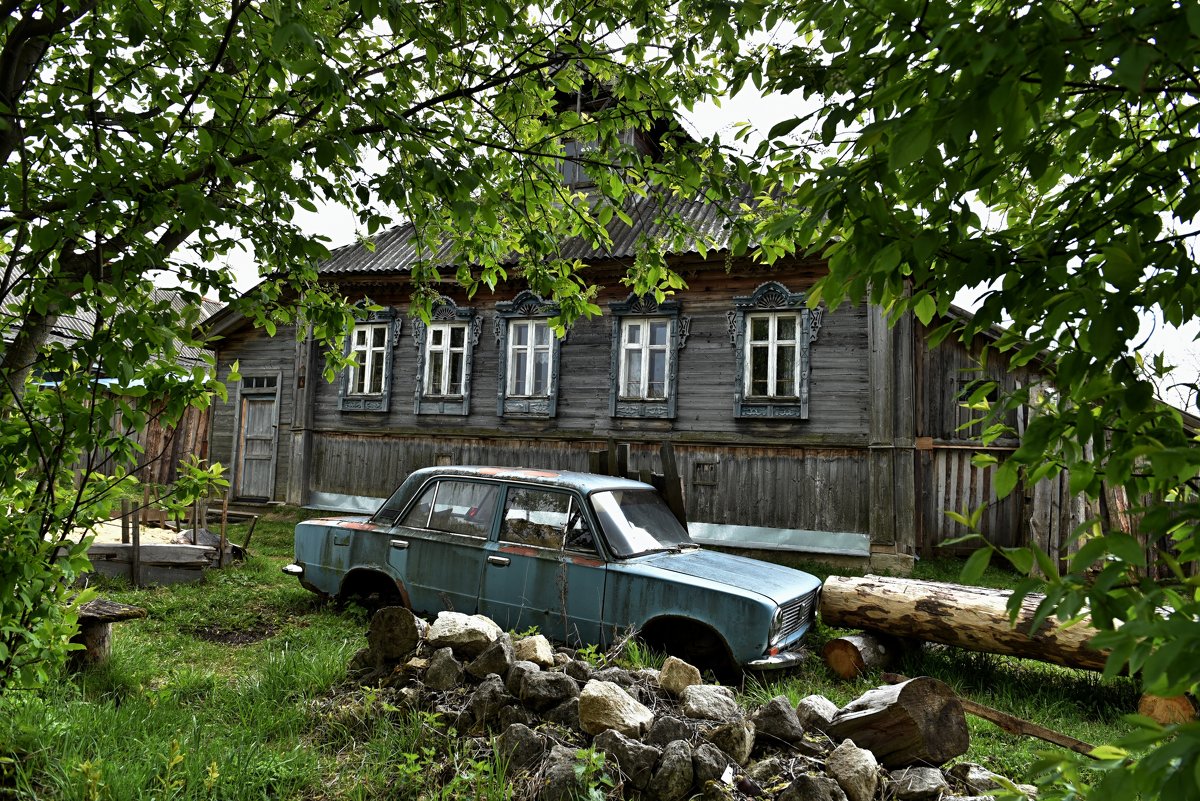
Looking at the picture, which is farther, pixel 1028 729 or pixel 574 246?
pixel 574 246

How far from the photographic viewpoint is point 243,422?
1606 centimetres

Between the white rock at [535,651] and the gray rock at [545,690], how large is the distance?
15.4 inches

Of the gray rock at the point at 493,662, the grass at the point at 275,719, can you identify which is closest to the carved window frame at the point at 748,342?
the grass at the point at 275,719

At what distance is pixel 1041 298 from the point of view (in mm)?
1427

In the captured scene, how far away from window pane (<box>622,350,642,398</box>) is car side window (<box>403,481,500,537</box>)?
6.32 m

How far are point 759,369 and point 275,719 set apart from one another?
921cm

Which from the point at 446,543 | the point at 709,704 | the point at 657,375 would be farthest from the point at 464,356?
the point at 709,704

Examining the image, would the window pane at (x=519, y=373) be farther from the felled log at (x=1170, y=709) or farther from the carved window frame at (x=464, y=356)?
the felled log at (x=1170, y=709)

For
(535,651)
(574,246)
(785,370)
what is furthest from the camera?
(574,246)

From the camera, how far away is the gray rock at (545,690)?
3.73 meters

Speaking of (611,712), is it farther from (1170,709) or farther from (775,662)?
(1170,709)

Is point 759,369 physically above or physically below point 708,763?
above

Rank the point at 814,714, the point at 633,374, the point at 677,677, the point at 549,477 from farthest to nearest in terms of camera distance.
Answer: the point at 633,374 → the point at 549,477 → the point at 677,677 → the point at 814,714

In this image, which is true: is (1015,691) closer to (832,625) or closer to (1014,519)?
(832,625)
